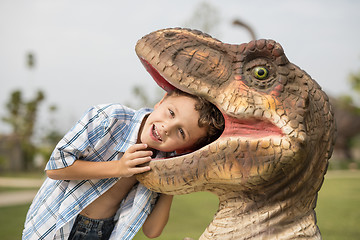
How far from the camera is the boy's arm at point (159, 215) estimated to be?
1424 millimetres

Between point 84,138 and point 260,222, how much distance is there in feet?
2.10

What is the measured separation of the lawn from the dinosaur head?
7.87ft

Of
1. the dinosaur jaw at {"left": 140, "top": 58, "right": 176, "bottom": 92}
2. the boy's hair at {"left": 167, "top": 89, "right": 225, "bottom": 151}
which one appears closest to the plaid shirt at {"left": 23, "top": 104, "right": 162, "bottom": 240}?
the dinosaur jaw at {"left": 140, "top": 58, "right": 176, "bottom": 92}

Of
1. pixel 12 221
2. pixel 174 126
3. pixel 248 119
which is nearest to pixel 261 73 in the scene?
pixel 248 119

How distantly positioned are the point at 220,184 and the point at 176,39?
19.0 inches

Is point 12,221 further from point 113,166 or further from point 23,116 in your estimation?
point 23,116

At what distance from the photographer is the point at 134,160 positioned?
118 centimetres

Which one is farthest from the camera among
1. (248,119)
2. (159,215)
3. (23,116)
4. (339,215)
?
(23,116)

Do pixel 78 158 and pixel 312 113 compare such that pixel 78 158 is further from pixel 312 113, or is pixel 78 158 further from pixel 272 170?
pixel 312 113

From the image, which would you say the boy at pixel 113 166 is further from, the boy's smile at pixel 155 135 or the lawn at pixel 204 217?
the lawn at pixel 204 217

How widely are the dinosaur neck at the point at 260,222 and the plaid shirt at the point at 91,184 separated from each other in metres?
0.30

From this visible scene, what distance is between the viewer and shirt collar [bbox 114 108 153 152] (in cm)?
128

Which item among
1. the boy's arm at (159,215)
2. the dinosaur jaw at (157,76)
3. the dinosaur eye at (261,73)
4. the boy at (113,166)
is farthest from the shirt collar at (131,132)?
the dinosaur eye at (261,73)

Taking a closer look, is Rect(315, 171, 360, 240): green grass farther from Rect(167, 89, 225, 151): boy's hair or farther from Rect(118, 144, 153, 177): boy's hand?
Rect(118, 144, 153, 177): boy's hand
